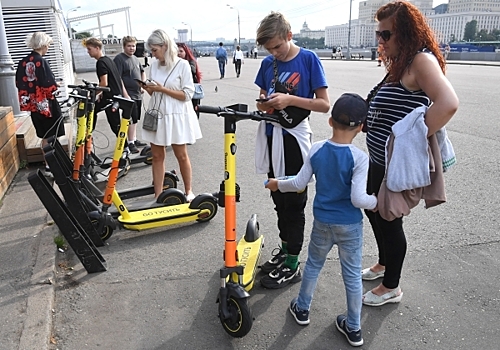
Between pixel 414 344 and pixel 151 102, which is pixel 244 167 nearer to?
pixel 151 102

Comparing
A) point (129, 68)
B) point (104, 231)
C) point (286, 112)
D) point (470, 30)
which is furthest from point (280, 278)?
point (470, 30)

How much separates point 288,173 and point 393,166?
864mm

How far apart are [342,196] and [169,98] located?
2598 millimetres

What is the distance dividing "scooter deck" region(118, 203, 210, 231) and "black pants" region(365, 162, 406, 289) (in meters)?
2.03

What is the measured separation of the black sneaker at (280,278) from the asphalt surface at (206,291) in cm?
5

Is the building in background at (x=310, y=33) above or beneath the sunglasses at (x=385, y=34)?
above

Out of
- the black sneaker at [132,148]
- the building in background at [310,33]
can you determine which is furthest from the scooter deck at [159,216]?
the building in background at [310,33]

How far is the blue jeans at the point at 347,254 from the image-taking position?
2.64m

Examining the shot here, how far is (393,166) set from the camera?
263 cm

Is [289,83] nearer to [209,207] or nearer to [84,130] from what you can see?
[209,207]

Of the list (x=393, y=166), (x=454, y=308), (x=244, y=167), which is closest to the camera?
(x=393, y=166)

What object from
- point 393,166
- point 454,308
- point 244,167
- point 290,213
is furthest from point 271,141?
point 244,167

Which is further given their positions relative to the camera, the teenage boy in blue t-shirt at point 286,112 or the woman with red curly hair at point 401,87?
the teenage boy in blue t-shirt at point 286,112

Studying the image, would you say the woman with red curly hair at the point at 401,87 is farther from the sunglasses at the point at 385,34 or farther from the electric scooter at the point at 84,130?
the electric scooter at the point at 84,130
